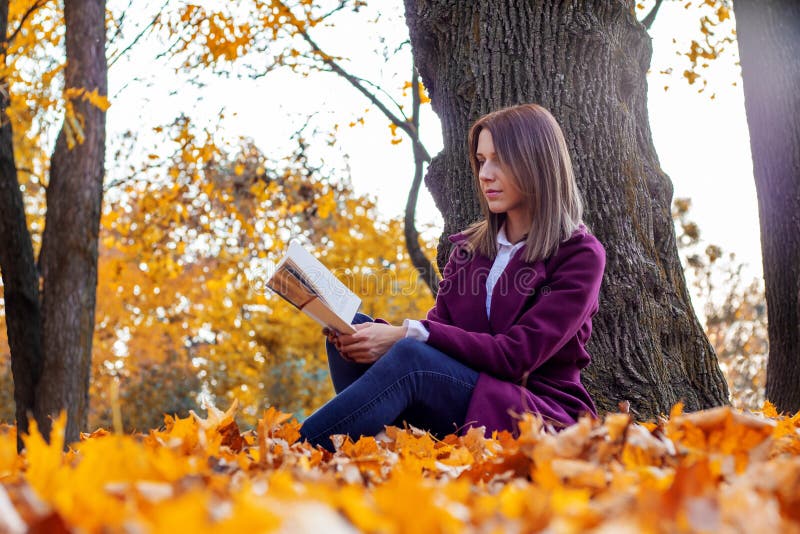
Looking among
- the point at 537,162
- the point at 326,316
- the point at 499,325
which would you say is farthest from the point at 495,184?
the point at 326,316

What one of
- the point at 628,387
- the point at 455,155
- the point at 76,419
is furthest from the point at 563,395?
the point at 76,419

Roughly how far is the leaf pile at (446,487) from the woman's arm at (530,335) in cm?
99

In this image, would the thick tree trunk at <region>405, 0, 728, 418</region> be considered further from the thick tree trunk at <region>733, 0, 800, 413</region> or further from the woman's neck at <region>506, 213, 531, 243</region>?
the thick tree trunk at <region>733, 0, 800, 413</region>

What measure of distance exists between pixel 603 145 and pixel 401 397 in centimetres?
156

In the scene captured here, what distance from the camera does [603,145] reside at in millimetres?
3527

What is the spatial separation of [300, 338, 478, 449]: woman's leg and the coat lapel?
13.3 inches

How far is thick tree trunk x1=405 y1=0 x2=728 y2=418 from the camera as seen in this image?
131 inches

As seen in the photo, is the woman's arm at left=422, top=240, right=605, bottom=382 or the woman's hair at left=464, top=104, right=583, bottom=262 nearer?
the woman's arm at left=422, top=240, right=605, bottom=382

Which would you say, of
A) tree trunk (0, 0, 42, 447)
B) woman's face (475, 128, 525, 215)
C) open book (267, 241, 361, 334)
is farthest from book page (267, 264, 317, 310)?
tree trunk (0, 0, 42, 447)

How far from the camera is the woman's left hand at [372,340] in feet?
9.47

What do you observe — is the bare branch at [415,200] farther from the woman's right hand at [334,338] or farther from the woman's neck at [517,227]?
the woman's right hand at [334,338]

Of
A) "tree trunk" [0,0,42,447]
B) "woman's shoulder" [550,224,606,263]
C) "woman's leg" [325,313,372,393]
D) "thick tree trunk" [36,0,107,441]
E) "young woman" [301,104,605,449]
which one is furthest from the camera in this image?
"thick tree trunk" [36,0,107,441]

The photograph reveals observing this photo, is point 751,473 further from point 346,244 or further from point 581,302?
point 346,244

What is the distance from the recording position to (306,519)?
0.71 m
